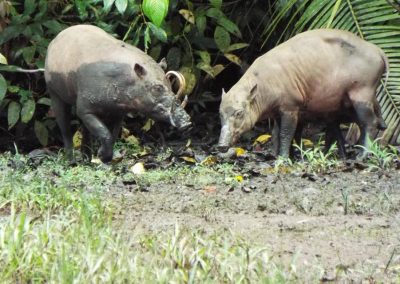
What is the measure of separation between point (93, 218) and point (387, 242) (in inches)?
56.4

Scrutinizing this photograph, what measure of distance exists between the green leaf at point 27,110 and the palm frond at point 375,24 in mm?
2428

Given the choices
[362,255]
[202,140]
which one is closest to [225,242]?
[362,255]

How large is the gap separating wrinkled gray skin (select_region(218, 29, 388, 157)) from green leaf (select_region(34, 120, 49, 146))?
95.0 inches

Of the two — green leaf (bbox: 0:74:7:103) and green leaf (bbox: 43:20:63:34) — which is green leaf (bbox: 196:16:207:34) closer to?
green leaf (bbox: 43:20:63:34)

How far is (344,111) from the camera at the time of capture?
7965mm

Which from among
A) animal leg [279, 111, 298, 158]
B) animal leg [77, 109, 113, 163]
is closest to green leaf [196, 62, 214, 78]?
Result: animal leg [279, 111, 298, 158]

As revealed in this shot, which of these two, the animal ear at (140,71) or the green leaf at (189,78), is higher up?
the animal ear at (140,71)

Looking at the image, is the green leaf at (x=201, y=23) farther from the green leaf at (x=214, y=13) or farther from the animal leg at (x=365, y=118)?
the animal leg at (x=365, y=118)

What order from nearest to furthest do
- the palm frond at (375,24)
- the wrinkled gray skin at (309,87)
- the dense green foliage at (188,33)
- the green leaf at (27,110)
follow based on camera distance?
the wrinkled gray skin at (309,87) → the palm frond at (375,24) → the dense green foliage at (188,33) → the green leaf at (27,110)

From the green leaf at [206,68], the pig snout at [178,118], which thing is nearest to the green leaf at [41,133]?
the green leaf at [206,68]

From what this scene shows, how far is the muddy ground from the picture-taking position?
4176 mm

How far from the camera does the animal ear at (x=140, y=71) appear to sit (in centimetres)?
738

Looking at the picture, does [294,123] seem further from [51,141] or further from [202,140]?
[51,141]

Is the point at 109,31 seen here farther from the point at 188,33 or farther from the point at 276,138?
the point at 276,138
